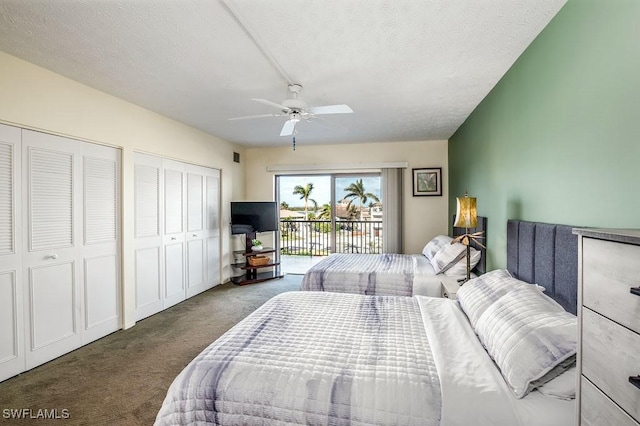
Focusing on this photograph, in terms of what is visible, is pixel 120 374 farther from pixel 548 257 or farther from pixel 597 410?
pixel 548 257

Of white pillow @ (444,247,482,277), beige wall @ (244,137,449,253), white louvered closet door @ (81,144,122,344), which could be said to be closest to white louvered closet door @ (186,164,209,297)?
white louvered closet door @ (81,144,122,344)

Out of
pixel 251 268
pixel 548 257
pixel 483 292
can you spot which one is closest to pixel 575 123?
pixel 548 257

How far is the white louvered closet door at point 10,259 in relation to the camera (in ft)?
7.19

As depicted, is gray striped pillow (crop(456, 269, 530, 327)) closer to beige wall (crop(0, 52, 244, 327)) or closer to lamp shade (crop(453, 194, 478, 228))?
lamp shade (crop(453, 194, 478, 228))

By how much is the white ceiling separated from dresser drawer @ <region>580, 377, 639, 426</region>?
1.84 metres

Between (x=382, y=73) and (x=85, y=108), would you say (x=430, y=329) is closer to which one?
(x=382, y=73)

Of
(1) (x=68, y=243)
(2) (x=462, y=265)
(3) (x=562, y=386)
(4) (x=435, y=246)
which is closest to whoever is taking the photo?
(3) (x=562, y=386)

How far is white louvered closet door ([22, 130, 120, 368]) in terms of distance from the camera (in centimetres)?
238

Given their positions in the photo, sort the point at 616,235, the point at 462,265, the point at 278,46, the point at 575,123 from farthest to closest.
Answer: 1. the point at 462,265
2. the point at 278,46
3. the point at 575,123
4. the point at 616,235

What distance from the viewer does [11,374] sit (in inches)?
87.7

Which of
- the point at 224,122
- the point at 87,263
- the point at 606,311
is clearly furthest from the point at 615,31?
the point at 87,263

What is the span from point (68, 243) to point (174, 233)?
4.37 feet

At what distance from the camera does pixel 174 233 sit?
3.94m

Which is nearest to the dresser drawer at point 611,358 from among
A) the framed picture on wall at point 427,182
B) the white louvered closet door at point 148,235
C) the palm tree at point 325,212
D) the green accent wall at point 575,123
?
the green accent wall at point 575,123
